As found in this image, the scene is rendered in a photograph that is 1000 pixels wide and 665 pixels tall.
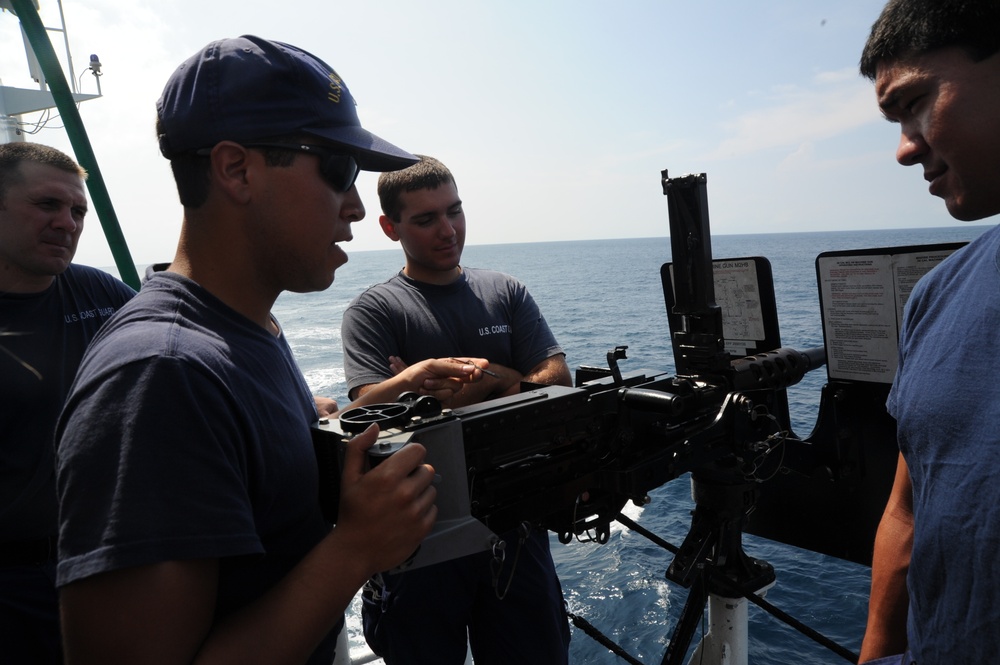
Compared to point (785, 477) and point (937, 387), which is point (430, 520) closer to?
point (937, 387)

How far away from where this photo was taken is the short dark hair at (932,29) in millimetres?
1289

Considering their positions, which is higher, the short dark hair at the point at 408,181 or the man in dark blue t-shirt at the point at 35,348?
the short dark hair at the point at 408,181

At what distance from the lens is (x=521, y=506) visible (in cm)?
180

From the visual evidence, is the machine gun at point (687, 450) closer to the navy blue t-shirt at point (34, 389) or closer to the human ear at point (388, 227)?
the human ear at point (388, 227)

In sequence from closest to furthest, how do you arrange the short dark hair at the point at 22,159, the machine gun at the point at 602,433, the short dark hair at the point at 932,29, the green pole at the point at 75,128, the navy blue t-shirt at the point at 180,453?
the navy blue t-shirt at the point at 180,453 < the short dark hair at the point at 932,29 < the machine gun at the point at 602,433 < the short dark hair at the point at 22,159 < the green pole at the point at 75,128

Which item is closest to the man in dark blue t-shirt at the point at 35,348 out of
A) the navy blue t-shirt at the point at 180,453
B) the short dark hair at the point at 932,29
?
the navy blue t-shirt at the point at 180,453

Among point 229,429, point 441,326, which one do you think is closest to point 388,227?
point 441,326

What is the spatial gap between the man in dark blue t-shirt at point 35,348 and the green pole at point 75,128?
1.02m

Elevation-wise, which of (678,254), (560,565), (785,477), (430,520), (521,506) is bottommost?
(560,565)

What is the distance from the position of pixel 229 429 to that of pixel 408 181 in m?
2.02

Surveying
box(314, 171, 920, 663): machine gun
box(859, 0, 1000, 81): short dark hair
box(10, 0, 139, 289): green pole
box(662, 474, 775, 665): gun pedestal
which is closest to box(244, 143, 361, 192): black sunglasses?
box(314, 171, 920, 663): machine gun

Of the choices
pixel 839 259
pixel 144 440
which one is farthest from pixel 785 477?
pixel 144 440

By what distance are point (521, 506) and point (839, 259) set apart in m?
1.68

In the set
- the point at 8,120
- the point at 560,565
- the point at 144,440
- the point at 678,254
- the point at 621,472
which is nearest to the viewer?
the point at 144,440
